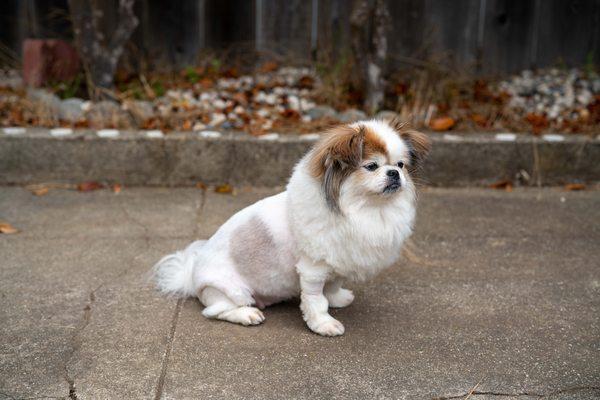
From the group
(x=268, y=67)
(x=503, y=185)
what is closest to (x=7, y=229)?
(x=268, y=67)

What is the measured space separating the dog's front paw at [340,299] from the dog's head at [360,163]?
0.66m

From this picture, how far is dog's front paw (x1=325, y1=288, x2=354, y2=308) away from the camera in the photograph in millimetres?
3285

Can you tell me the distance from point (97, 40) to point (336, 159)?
11.9 feet

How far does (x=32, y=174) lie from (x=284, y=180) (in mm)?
2009

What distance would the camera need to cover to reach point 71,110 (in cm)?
548

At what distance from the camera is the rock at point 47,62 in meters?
5.75

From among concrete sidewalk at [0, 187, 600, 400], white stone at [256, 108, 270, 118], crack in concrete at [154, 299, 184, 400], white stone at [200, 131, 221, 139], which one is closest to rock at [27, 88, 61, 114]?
concrete sidewalk at [0, 187, 600, 400]

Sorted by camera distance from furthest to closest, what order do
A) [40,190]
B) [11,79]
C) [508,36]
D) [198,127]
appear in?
[508,36]
[11,79]
[198,127]
[40,190]

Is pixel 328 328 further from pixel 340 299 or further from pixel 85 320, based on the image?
pixel 85 320

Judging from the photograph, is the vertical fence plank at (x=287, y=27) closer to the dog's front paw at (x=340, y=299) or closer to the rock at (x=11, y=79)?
the rock at (x=11, y=79)

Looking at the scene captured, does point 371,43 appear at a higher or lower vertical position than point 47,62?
higher

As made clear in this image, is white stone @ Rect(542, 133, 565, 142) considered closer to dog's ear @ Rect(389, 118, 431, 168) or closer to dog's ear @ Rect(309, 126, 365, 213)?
dog's ear @ Rect(389, 118, 431, 168)

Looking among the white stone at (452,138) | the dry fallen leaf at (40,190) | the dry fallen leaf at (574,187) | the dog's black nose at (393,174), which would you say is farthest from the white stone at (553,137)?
the dry fallen leaf at (40,190)

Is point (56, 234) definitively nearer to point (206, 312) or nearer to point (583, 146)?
point (206, 312)
